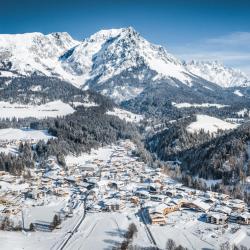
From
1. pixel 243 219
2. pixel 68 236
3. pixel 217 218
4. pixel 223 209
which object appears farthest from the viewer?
pixel 223 209

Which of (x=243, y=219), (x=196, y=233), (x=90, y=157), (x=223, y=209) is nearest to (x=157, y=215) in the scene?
(x=196, y=233)

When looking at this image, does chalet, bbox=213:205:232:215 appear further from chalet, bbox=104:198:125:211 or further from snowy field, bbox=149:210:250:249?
chalet, bbox=104:198:125:211

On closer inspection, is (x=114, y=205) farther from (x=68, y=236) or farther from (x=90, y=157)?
(x=90, y=157)

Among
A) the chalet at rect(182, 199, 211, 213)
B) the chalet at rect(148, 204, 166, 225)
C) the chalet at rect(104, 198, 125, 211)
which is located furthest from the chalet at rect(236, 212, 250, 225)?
the chalet at rect(104, 198, 125, 211)

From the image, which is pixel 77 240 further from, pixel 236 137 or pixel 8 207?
pixel 236 137

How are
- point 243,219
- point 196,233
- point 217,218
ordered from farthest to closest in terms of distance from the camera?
1. point 243,219
2. point 217,218
3. point 196,233

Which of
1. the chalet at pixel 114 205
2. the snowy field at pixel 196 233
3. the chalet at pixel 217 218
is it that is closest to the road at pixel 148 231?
the snowy field at pixel 196 233

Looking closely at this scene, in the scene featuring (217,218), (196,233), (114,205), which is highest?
(217,218)

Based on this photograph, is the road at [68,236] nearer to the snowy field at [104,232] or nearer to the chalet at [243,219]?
the snowy field at [104,232]

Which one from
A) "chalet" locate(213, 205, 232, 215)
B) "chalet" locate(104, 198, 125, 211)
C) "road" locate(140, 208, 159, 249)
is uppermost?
"chalet" locate(213, 205, 232, 215)
